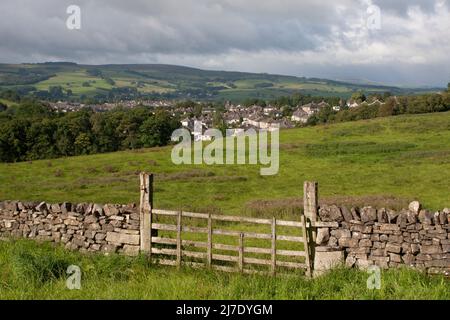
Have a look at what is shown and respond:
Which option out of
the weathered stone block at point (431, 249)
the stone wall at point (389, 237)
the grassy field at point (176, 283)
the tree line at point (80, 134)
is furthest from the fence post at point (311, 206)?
the tree line at point (80, 134)

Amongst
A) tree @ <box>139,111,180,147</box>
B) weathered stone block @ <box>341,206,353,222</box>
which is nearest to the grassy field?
weathered stone block @ <box>341,206,353,222</box>

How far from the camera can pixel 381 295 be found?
917cm

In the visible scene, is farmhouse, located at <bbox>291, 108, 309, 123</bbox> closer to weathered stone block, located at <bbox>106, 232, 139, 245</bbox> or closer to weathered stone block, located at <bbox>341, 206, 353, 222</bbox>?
weathered stone block, located at <bbox>106, 232, 139, 245</bbox>

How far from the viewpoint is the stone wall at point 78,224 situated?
14.0 metres

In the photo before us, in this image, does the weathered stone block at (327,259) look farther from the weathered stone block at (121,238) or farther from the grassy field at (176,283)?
the weathered stone block at (121,238)

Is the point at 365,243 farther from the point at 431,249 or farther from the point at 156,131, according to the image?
the point at 156,131

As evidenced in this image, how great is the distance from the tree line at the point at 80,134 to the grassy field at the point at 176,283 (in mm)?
61660

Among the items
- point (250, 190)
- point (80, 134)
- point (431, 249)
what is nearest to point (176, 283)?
point (431, 249)

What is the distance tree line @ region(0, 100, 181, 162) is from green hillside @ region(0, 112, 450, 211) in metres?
20.2

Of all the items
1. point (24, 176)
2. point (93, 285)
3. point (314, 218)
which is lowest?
point (24, 176)

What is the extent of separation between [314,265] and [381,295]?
2.74 metres

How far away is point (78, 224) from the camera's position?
1475 cm
